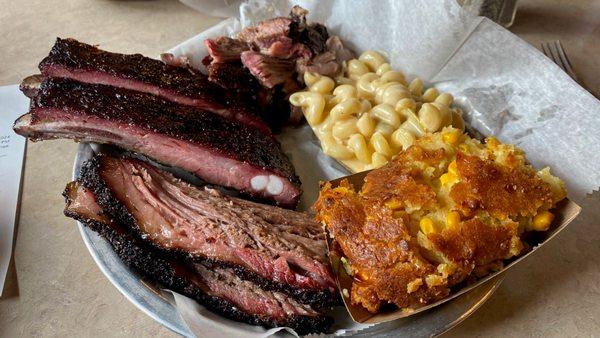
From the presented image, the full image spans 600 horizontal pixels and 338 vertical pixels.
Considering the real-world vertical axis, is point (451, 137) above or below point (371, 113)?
above

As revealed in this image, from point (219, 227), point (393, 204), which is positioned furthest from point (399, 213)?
point (219, 227)

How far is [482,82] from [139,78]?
1097mm

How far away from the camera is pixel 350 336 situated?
1282 mm

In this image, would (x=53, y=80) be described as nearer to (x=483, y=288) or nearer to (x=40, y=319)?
(x=40, y=319)

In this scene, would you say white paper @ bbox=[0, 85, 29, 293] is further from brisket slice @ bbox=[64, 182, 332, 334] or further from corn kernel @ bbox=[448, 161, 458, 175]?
corn kernel @ bbox=[448, 161, 458, 175]

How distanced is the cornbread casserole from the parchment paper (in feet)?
1.09

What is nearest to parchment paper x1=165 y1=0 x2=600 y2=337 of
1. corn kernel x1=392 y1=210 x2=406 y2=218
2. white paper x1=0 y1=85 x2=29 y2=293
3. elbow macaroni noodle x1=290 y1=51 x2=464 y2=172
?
elbow macaroni noodle x1=290 y1=51 x2=464 y2=172

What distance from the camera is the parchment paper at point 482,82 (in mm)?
1652

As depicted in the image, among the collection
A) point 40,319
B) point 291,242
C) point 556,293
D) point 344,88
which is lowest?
point 40,319

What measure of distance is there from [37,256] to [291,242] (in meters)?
0.79

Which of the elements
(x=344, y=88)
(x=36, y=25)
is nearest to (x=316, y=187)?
(x=344, y=88)

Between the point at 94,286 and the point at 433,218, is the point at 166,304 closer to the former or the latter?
the point at 94,286

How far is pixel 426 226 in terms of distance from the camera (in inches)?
49.6

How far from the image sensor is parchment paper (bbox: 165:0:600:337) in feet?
5.42
